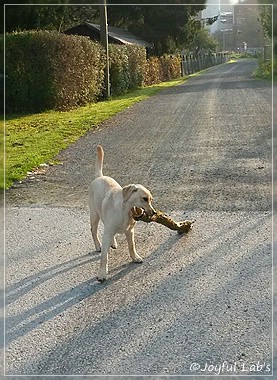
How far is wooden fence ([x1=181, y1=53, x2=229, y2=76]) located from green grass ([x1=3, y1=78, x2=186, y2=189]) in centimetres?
2987

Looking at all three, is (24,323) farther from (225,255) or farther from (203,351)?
(225,255)

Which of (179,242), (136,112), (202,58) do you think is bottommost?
(179,242)

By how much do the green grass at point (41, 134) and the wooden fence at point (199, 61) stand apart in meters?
29.9

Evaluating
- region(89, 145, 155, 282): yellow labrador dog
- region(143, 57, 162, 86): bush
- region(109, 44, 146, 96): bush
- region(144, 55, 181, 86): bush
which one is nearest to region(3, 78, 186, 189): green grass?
region(89, 145, 155, 282): yellow labrador dog

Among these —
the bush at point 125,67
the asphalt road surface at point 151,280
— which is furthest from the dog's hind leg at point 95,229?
the bush at point 125,67

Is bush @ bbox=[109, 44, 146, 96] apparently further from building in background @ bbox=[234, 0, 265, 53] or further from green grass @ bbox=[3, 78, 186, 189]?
building in background @ bbox=[234, 0, 265, 53]

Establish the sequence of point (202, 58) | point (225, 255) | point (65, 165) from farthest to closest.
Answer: point (202, 58)
point (65, 165)
point (225, 255)

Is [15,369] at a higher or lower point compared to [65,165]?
lower

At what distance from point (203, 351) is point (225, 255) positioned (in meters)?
1.47

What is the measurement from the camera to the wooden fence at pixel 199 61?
154 feet

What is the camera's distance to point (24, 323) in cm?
333

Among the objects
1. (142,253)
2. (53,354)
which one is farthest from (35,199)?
(53,354)

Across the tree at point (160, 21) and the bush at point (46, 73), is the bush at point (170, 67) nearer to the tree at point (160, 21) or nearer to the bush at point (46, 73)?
the tree at point (160, 21)

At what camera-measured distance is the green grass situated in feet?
26.1
